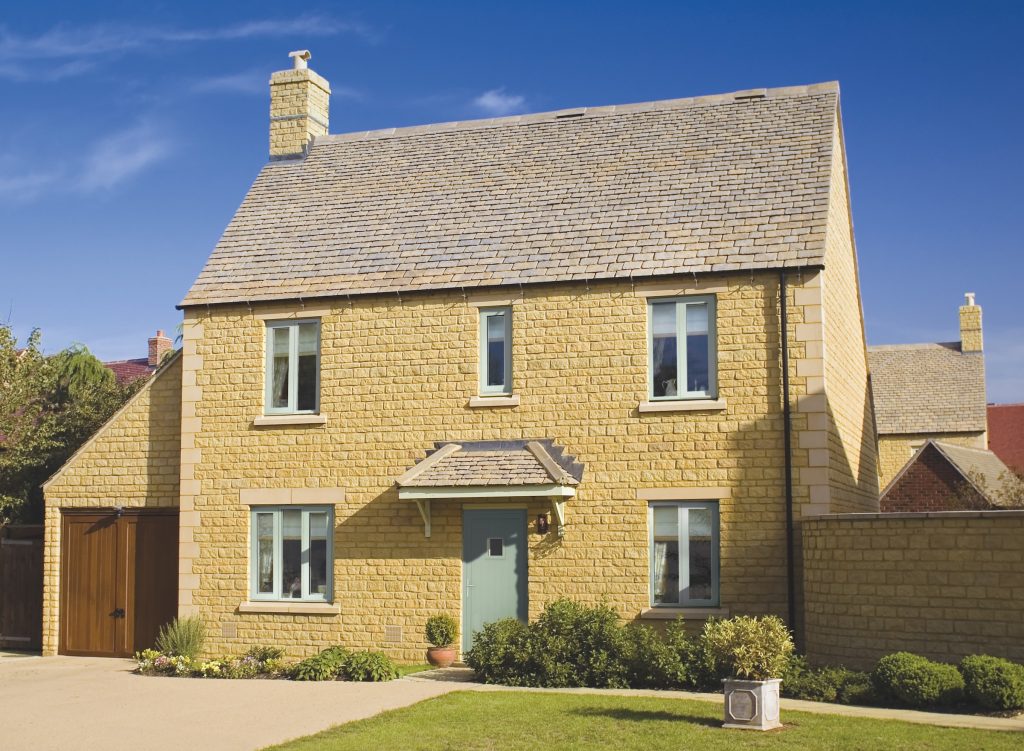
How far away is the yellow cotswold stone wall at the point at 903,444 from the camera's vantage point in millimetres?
42062

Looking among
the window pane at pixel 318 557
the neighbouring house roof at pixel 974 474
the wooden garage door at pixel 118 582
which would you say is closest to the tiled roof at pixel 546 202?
the window pane at pixel 318 557

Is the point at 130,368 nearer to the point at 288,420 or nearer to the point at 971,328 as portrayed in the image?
the point at 288,420

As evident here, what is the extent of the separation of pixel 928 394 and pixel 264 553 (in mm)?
30205

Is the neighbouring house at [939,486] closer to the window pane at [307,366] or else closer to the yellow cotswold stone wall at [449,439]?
the yellow cotswold stone wall at [449,439]

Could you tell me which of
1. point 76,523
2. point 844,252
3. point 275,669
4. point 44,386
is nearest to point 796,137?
point 844,252

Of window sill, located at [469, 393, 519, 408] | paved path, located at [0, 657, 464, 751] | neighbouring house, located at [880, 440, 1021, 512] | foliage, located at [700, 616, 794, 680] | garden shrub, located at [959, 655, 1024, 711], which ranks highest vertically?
window sill, located at [469, 393, 519, 408]

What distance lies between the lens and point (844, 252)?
21969mm

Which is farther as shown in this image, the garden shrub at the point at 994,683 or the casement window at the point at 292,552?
the casement window at the point at 292,552

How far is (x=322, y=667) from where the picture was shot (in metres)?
17.3

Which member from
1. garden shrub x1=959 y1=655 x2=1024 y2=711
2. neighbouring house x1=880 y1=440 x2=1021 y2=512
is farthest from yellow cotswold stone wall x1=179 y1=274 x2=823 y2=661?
neighbouring house x1=880 y1=440 x2=1021 y2=512

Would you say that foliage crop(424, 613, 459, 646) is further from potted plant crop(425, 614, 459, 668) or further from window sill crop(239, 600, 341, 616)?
window sill crop(239, 600, 341, 616)

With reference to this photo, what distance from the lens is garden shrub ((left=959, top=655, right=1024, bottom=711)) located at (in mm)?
13477

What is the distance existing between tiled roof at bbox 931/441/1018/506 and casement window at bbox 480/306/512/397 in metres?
14.8

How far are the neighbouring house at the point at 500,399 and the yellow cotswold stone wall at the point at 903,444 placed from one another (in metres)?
19.9
